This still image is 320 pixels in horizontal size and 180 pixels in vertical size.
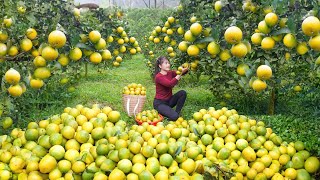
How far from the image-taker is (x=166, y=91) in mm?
5426

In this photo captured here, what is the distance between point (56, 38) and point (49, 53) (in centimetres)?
10

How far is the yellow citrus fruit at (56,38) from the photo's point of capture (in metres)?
2.04

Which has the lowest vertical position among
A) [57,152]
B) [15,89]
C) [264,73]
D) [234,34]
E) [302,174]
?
[302,174]

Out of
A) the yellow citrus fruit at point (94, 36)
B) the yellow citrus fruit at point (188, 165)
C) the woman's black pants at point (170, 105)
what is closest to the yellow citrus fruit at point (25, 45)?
the yellow citrus fruit at point (94, 36)

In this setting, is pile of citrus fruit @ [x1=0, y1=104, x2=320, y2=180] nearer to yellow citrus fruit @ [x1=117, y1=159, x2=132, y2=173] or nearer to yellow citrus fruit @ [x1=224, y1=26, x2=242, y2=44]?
yellow citrus fruit @ [x1=117, y1=159, x2=132, y2=173]

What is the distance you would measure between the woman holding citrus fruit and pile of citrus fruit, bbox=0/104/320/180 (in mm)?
2090

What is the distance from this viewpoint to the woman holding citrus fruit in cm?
511

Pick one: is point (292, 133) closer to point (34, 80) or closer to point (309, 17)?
point (309, 17)

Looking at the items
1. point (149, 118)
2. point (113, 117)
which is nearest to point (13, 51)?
point (113, 117)

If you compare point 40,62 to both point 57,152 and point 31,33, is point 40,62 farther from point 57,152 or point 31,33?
point 57,152

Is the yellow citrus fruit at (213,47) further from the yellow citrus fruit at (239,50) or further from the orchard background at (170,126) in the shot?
the yellow citrus fruit at (239,50)

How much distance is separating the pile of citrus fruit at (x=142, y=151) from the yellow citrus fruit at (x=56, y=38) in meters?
0.64

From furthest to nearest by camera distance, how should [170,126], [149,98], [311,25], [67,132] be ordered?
1. [149,98]
2. [170,126]
3. [67,132]
4. [311,25]

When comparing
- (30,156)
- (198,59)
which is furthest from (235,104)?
(30,156)
